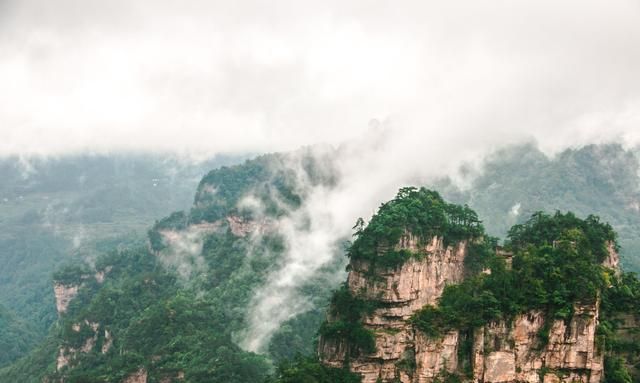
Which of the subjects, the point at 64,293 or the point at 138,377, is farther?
the point at 64,293

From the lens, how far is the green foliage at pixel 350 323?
53406mm

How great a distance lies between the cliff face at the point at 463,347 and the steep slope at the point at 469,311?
0.26 feet

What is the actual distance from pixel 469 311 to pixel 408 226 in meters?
12.8

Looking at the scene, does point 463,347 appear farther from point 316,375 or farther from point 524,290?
point 316,375

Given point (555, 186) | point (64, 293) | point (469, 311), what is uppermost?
point (555, 186)

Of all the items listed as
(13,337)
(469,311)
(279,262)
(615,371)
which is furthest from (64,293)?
(615,371)

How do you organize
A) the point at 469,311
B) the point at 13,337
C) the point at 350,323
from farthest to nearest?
the point at 13,337 < the point at 350,323 < the point at 469,311

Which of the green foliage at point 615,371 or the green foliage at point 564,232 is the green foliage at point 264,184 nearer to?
the green foliage at point 564,232

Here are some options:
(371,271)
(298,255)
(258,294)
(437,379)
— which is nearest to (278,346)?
(258,294)

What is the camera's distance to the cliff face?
46.5 m

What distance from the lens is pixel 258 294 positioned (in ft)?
358

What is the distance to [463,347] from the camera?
1945 inches

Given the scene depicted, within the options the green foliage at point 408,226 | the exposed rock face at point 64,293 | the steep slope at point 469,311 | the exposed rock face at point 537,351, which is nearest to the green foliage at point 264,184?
the exposed rock face at point 64,293

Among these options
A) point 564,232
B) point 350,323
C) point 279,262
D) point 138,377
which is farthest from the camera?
point 279,262
